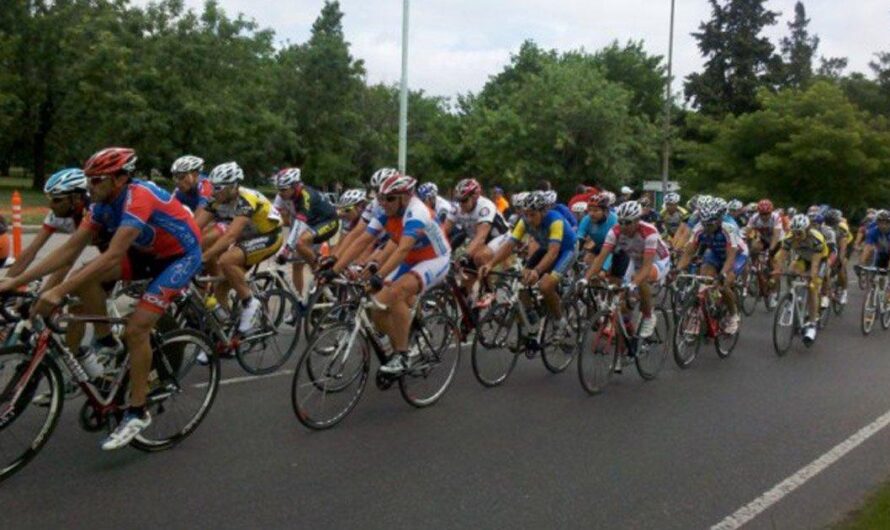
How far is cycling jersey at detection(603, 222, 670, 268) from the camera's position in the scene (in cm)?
923

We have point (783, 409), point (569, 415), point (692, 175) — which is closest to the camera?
point (569, 415)

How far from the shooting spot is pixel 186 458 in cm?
597

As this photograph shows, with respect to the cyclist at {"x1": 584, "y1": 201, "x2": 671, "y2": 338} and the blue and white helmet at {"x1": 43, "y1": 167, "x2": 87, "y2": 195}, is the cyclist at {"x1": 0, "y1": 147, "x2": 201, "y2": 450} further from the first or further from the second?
the cyclist at {"x1": 584, "y1": 201, "x2": 671, "y2": 338}

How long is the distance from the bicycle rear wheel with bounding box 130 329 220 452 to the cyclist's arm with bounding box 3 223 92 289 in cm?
80

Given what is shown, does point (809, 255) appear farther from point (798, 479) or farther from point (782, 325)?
point (798, 479)

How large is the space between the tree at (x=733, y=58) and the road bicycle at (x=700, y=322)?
49.7 meters

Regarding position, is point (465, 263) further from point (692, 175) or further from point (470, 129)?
point (470, 129)

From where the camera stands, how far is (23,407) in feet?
17.1

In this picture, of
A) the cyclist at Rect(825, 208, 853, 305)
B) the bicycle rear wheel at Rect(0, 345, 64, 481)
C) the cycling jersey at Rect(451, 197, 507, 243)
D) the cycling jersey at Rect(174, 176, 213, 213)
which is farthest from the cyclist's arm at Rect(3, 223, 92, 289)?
the cyclist at Rect(825, 208, 853, 305)

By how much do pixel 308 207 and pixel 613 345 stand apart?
4.05m

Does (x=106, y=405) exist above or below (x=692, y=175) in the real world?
below

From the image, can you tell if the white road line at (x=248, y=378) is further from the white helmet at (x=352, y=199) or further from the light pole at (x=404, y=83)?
the light pole at (x=404, y=83)

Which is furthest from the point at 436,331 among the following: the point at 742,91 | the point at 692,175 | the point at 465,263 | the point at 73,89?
the point at 742,91

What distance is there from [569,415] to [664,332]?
2354 millimetres
